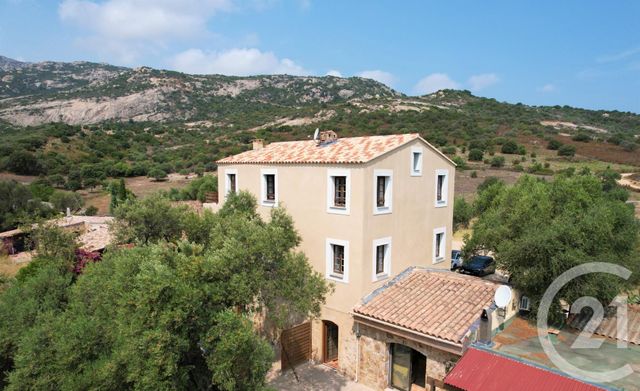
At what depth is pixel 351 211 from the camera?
15.1 meters

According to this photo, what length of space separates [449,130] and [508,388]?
77398mm

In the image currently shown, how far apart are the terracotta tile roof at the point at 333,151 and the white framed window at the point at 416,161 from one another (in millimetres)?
616

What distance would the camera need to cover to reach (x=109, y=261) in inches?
540

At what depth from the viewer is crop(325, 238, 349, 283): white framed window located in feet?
51.4

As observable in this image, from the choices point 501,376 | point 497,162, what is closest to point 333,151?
point 501,376

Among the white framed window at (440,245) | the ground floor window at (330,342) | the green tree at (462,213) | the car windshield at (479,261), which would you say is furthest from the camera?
the green tree at (462,213)

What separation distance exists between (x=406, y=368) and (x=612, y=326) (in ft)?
24.1

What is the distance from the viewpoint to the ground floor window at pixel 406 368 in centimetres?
1402

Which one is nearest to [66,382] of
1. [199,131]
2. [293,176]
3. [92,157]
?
[293,176]

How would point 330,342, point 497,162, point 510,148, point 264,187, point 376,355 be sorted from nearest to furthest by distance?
point 376,355 → point 330,342 → point 264,187 → point 497,162 → point 510,148

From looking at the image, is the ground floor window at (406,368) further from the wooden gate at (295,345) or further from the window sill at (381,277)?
the wooden gate at (295,345)

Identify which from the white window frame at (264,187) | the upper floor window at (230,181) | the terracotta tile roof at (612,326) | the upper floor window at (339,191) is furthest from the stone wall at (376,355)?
the upper floor window at (230,181)

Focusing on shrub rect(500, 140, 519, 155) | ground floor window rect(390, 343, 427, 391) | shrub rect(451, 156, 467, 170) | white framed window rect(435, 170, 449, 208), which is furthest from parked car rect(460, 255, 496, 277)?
shrub rect(500, 140, 519, 155)

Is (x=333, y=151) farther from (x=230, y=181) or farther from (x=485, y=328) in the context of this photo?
(x=485, y=328)
